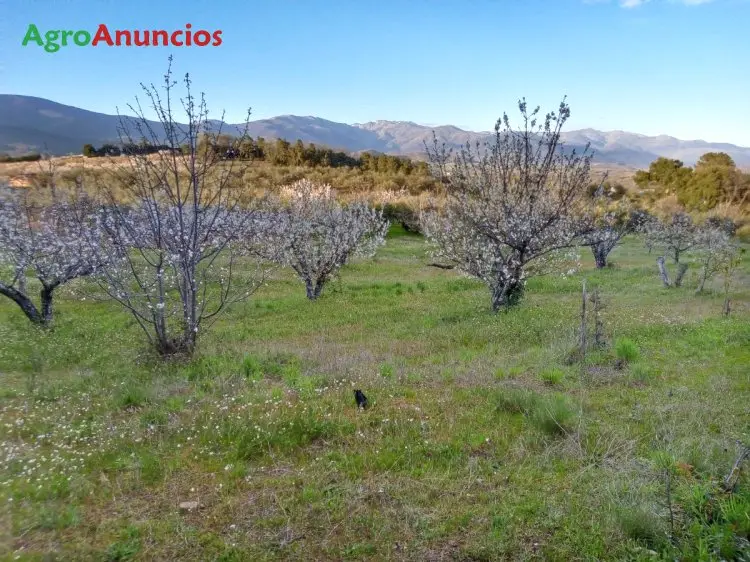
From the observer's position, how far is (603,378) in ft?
21.2

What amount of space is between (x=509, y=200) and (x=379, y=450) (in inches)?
341

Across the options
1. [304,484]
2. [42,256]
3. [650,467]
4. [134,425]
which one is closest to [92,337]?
[42,256]

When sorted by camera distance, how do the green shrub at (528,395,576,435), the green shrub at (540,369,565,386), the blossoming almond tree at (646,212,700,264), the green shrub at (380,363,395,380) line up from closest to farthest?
1. the green shrub at (528,395,576,435)
2. the green shrub at (540,369,565,386)
3. the green shrub at (380,363,395,380)
4. the blossoming almond tree at (646,212,700,264)

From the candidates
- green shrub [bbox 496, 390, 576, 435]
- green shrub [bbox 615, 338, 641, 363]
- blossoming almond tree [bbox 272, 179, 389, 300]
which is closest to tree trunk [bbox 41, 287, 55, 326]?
blossoming almond tree [bbox 272, 179, 389, 300]

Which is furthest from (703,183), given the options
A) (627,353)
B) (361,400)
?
(361,400)

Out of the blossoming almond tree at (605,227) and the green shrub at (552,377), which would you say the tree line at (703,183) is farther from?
the green shrub at (552,377)

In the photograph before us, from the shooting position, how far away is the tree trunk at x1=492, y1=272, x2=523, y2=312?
38.4ft

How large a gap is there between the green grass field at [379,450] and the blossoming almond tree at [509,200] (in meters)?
3.15

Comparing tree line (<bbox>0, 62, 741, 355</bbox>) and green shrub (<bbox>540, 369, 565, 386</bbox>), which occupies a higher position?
tree line (<bbox>0, 62, 741, 355</bbox>)

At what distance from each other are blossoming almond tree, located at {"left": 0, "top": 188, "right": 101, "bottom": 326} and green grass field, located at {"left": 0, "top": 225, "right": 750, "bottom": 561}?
234cm

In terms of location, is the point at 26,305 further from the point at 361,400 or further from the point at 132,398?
the point at 361,400

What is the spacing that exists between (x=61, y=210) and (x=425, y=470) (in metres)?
13.6

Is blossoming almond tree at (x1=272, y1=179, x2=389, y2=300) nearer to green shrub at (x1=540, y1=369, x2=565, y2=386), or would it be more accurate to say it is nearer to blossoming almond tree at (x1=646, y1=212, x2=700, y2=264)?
green shrub at (x1=540, y1=369, x2=565, y2=386)

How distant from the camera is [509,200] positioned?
1168cm
